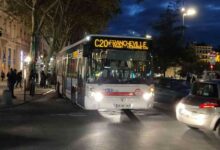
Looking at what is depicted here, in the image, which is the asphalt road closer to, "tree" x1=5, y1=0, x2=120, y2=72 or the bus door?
the bus door

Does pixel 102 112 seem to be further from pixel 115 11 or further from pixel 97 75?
pixel 115 11

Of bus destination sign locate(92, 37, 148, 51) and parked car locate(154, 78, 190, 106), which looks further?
parked car locate(154, 78, 190, 106)

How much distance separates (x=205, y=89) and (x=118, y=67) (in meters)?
5.37

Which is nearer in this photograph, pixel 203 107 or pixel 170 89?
pixel 203 107

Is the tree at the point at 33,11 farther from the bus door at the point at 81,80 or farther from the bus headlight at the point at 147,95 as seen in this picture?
the bus headlight at the point at 147,95

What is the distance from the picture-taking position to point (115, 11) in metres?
47.8

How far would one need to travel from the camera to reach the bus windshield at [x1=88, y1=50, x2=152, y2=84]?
1905 cm

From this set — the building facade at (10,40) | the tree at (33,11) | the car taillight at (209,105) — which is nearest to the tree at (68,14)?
the tree at (33,11)

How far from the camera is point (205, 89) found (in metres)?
14.2

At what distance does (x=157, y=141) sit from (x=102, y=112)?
28.5ft

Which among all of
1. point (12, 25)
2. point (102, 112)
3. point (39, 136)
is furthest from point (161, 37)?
point (39, 136)

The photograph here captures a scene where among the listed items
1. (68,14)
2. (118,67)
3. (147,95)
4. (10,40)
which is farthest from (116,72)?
(10,40)

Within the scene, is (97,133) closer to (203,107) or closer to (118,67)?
(203,107)

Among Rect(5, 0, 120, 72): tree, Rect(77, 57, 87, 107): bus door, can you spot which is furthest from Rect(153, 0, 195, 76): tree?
Rect(77, 57, 87, 107): bus door
